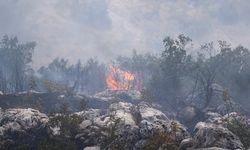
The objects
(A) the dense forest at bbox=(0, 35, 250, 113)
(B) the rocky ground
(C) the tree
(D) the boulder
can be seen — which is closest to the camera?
(D) the boulder

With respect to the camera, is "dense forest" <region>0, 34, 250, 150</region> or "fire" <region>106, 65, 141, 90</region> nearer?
"dense forest" <region>0, 34, 250, 150</region>

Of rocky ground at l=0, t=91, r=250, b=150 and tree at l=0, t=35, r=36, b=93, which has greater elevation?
tree at l=0, t=35, r=36, b=93

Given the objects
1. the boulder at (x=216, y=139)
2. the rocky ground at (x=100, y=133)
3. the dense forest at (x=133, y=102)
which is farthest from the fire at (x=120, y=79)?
the boulder at (x=216, y=139)

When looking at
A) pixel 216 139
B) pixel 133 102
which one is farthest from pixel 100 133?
pixel 133 102

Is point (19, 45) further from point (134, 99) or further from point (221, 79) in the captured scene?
point (221, 79)

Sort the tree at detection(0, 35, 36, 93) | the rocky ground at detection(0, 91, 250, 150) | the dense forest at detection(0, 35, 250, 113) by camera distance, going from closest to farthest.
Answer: the rocky ground at detection(0, 91, 250, 150) < the dense forest at detection(0, 35, 250, 113) < the tree at detection(0, 35, 36, 93)

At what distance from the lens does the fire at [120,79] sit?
544 feet

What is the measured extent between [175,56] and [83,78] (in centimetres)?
5855

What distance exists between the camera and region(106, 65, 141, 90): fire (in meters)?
166

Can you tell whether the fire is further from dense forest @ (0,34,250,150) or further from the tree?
the tree

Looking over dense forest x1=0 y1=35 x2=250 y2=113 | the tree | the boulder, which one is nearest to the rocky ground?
the boulder

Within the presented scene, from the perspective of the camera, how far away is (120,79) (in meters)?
171

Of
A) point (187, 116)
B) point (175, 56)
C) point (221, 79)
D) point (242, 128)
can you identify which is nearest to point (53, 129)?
point (242, 128)

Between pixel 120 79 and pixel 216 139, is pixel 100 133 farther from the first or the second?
pixel 120 79
